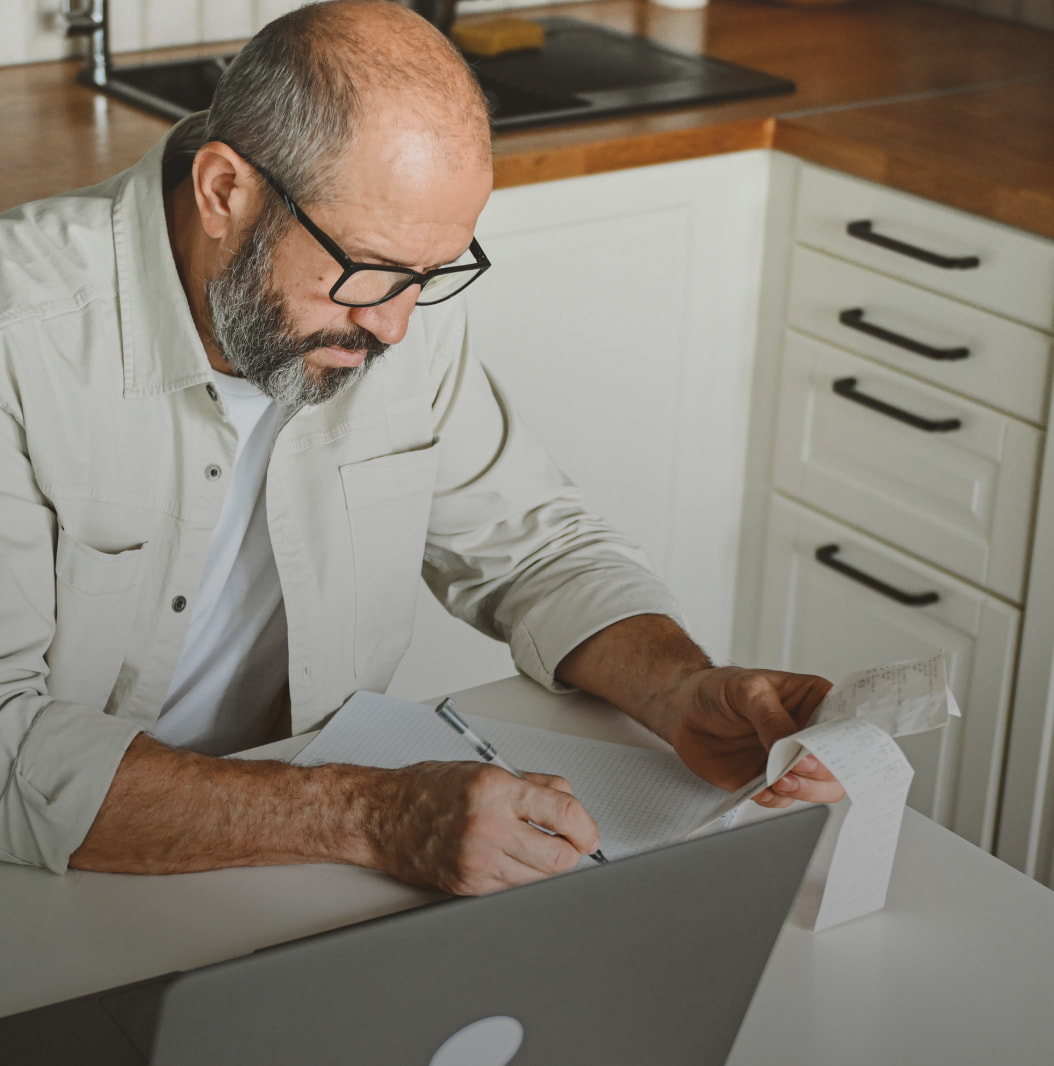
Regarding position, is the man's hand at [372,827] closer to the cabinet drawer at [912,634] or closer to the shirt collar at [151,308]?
the shirt collar at [151,308]

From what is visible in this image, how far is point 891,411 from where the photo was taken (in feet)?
6.59

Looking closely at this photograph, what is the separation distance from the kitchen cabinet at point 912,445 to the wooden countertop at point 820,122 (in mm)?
51

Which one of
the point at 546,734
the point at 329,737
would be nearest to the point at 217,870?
the point at 329,737

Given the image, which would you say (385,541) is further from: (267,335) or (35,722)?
(35,722)

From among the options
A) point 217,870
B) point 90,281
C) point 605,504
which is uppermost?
point 90,281

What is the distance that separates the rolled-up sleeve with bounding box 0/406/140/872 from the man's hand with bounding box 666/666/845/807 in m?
0.40

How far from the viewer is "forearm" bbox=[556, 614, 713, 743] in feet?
3.82

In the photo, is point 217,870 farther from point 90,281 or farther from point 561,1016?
point 90,281

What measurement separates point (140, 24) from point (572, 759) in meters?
1.63

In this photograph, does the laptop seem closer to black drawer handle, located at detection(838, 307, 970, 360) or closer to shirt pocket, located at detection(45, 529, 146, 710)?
shirt pocket, located at detection(45, 529, 146, 710)

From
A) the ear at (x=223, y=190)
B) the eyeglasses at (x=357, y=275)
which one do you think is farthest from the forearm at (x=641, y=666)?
the ear at (x=223, y=190)

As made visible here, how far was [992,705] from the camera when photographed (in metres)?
1.96

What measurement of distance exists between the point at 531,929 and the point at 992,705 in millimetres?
1393

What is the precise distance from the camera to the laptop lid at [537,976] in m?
0.65
